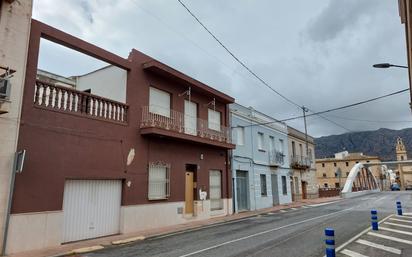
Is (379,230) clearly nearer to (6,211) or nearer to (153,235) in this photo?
(153,235)

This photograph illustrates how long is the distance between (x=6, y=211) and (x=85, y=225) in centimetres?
305

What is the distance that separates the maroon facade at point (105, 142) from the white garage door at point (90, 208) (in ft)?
1.17

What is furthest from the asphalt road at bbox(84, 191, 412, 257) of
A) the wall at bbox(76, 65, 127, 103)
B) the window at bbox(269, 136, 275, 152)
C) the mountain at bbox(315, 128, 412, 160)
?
the mountain at bbox(315, 128, 412, 160)

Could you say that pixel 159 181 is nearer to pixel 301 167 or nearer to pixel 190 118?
pixel 190 118

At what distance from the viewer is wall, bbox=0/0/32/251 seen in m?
9.54

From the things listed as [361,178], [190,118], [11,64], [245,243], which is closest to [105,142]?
[11,64]

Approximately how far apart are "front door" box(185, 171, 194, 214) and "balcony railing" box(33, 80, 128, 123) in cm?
528

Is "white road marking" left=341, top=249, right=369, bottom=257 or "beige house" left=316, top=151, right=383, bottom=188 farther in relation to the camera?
"beige house" left=316, top=151, right=383, bottom=188

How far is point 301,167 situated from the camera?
32.7 meters

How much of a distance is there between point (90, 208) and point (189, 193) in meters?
6.38

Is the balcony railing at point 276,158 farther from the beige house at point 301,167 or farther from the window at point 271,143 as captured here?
the beige house at point 301,167

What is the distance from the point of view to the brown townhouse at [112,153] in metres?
10.5

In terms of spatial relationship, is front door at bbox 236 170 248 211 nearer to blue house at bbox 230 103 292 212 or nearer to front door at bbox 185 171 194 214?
blue house at bbox 230 103 292 212

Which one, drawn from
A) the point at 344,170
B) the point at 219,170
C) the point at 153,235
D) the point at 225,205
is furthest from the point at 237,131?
the point at 344,170
